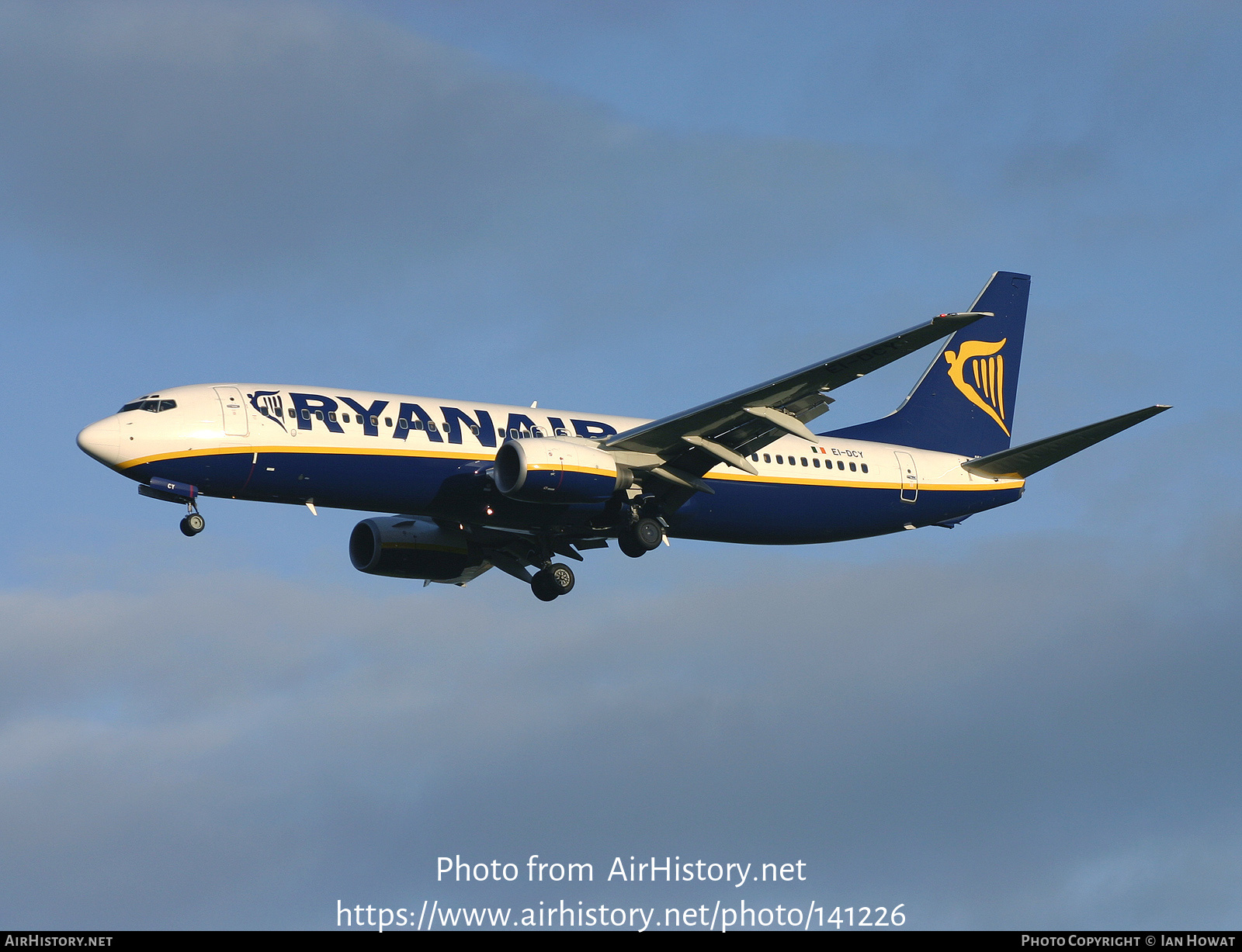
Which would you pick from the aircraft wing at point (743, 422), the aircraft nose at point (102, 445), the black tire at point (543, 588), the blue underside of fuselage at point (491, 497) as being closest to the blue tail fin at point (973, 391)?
the blue underside of fuselage at point (491, 497)

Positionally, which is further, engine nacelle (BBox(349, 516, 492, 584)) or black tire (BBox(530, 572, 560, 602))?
engine nacelle (BBox(349, 516, 492, 584))

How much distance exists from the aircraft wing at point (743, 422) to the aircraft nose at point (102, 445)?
12962 mm

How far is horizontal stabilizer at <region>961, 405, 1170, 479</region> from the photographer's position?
42.3 m

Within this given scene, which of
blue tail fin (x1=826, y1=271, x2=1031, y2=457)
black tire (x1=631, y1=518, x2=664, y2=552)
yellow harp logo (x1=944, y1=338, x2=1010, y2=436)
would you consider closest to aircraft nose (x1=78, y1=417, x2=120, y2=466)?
black tire (x1=631, y1=518, x2=664, y2=552)

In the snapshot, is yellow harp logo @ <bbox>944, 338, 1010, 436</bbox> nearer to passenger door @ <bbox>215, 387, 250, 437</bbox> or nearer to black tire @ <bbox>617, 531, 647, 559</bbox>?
black tire @ <bbox>617, 531, 647, 559</bbox>

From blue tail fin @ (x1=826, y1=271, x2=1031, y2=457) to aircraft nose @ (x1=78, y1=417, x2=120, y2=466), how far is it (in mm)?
22858

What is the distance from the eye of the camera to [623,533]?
4388 centimetres

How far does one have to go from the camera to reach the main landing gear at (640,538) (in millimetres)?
43469

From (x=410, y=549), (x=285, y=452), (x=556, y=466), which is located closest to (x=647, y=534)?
(x=556, y=466)

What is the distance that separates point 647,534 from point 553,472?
4.06 meters

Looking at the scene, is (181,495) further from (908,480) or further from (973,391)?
(973,391)
